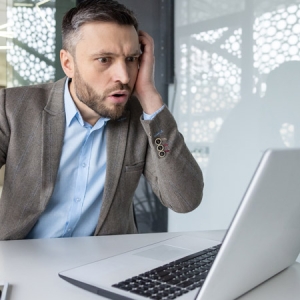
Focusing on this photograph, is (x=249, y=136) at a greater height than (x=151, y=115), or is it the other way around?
(x=151, y=115)

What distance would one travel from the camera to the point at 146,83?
1.67 meters

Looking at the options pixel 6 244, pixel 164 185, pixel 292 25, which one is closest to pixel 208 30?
pixel 292 25

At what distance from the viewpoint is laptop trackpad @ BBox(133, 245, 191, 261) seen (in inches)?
42.0

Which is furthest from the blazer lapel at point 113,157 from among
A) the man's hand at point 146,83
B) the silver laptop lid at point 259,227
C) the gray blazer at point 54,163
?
the silver laptop lid at point 259,227

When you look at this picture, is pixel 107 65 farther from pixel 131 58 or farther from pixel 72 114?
pixel 72 114

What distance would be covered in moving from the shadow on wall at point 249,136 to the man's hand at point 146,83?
114 cm

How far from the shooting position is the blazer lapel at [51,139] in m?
1.48

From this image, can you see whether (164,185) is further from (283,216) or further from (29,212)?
(283,216)

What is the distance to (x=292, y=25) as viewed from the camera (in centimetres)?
256

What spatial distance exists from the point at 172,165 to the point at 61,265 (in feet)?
1.90

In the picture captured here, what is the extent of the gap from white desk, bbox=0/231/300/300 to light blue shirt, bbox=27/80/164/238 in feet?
0.81

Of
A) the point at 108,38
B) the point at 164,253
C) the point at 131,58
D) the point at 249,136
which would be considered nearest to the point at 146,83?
the point at 131,58

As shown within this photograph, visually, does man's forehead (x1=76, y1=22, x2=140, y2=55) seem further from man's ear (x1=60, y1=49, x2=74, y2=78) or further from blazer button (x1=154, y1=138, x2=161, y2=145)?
blazer button (x1=154, y1=138, x2=161, y2=145)

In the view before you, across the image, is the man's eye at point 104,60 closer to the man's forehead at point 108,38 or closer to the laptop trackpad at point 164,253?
the man's forehead at point 108,38
